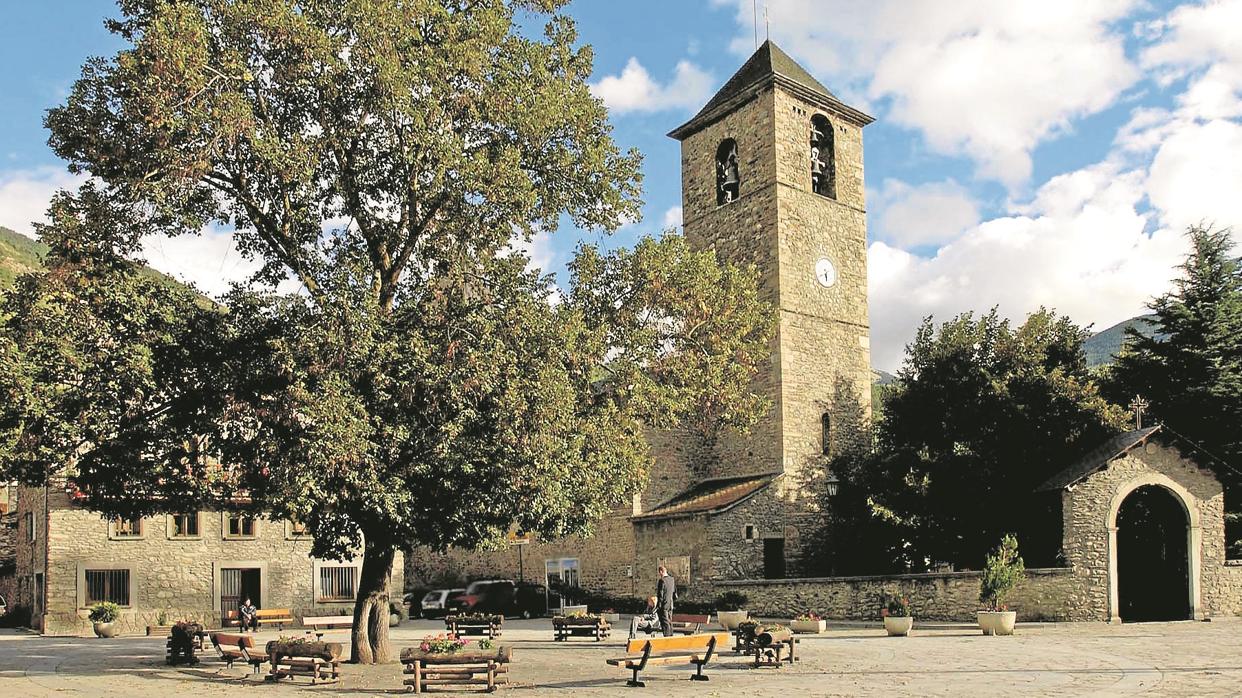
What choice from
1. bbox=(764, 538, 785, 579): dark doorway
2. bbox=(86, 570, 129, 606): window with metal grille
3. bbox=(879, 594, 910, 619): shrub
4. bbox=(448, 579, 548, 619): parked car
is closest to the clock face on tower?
bbox=(764, 538, 785, 579): dark doorway

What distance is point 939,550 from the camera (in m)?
28.3

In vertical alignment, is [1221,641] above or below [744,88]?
below

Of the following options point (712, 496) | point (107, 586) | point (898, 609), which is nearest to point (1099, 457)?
point (898, 609)

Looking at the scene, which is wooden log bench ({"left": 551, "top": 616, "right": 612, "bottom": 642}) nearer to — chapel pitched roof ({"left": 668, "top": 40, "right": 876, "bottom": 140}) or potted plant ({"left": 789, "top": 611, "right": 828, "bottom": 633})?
potted plant ({"left": 789, "top": 611, "right": 828, "bottom": 633})

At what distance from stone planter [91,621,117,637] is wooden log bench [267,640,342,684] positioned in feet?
45.6

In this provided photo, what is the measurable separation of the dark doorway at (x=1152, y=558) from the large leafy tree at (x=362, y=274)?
1417cm

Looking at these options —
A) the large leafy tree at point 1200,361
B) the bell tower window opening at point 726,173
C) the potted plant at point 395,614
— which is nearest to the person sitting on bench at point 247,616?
the potted plant at point 395,614

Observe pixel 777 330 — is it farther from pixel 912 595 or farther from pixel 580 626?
pixel 580 626

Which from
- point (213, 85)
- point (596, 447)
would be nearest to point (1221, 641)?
point (596, 447)

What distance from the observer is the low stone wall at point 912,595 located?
23.5m

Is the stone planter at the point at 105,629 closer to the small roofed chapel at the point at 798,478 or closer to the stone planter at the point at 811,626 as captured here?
the small roofed chapel at the point at 798,478

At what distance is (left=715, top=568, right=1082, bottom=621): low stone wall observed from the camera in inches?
923

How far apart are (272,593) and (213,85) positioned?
63.5 feet

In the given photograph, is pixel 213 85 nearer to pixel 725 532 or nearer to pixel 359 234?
pixel 359 234
